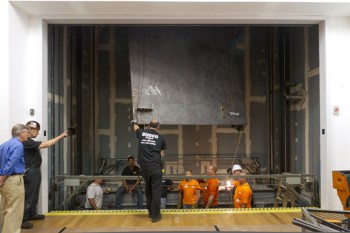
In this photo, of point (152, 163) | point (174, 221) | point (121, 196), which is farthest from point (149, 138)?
point (121, 196)

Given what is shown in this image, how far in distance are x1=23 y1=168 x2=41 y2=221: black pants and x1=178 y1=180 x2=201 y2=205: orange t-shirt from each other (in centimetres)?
303

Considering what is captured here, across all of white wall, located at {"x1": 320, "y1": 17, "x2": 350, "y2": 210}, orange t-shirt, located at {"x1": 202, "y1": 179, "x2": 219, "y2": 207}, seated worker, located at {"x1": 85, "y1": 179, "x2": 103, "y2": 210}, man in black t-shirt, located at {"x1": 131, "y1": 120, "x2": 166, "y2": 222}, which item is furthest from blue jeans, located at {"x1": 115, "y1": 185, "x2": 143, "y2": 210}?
white wall, located at {"x1": 320, "y1": 17, "x2": 350, "y2": 210}

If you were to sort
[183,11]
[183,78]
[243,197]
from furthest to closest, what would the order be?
[183,78], [243,197], [183,11]

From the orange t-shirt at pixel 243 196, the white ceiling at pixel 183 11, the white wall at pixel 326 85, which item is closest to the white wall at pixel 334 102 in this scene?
the white wall at pixel 326 85

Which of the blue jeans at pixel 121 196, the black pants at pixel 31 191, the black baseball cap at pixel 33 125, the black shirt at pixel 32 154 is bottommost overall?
the blue jeans at pixel 121 196

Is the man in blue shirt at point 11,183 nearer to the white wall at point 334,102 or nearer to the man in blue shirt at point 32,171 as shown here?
the man in blue shirt at point 32,171

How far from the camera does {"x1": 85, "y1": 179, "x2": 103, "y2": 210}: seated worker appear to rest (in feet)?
23.2

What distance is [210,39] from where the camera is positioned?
7.77m

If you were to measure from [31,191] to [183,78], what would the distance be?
3.97 meters

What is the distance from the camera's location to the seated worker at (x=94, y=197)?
7.07 meters

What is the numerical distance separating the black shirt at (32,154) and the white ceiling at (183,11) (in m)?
1.99

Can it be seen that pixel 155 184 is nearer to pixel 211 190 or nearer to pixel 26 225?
pixel 26 225

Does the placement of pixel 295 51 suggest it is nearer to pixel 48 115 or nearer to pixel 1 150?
pixel 48 115

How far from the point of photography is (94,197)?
23.6ft
